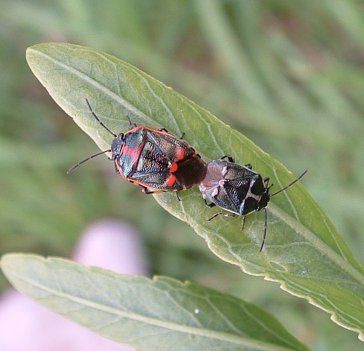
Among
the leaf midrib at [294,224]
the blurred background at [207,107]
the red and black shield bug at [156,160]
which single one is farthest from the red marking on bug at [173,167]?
the blurred background at [207,107]

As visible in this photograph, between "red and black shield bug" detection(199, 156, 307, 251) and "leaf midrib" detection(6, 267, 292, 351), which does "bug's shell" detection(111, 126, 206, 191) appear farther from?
"leaf midrib" detection(6, 267, 292, 351)

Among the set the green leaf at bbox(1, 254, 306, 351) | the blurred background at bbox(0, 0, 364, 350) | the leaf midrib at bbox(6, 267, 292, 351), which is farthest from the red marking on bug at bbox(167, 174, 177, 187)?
the blurred background at bbox(0, 0, 364, 350)

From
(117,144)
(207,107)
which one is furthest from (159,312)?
(207,107)

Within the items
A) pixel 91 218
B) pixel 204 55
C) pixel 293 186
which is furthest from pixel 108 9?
pixel 293 186

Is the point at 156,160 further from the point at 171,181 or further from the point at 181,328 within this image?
the point at 181,328

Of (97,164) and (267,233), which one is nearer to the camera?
(267,233)

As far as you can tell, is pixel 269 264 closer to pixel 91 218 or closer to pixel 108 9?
pixel 108 9

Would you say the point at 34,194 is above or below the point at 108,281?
below
